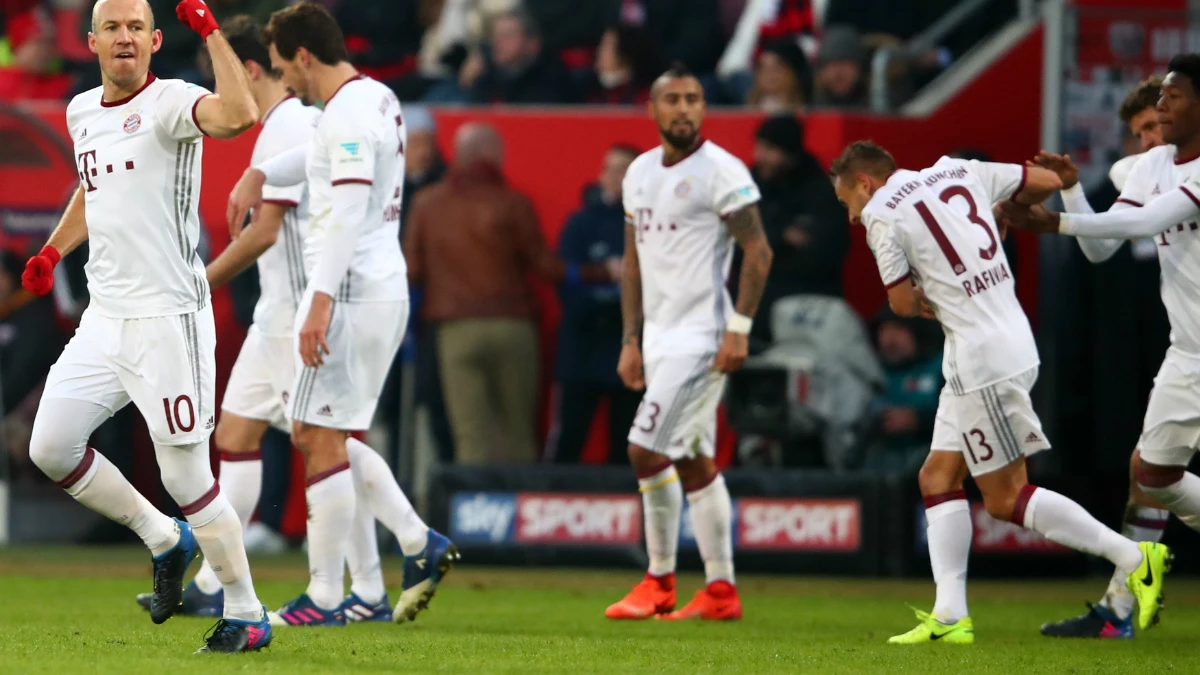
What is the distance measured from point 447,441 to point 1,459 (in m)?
3.20

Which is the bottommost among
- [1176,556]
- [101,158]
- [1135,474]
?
[1176,556]

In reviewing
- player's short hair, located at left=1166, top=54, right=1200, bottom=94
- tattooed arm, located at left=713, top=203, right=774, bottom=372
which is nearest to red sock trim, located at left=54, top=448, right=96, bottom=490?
tattooed arm, located at left=713, top=203, right=774, bottom=372

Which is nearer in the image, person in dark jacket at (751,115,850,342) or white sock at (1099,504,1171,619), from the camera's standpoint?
white sock at (1099,504,1171,619)

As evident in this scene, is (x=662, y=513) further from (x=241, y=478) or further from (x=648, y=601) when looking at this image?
(x=241, y=478)

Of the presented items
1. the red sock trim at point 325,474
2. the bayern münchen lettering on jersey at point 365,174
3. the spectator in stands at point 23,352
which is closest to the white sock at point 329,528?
the red sock trim at point 325,474

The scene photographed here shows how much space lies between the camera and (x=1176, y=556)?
12.2 metres

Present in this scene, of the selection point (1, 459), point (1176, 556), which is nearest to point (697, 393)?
point (1176, 556)

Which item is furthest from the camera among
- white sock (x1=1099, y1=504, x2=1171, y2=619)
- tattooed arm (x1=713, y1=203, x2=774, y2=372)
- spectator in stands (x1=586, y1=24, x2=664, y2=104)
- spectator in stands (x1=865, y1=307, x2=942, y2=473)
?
spectator in stands (x1=586, y1=24, x2=664, y2=104)

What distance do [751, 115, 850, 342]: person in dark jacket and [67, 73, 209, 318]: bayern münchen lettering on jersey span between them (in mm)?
6263

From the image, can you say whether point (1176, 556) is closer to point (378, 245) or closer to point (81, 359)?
point (378, 245)

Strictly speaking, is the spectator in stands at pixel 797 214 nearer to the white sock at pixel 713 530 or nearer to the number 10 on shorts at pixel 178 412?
the white sock at pixel 713 530

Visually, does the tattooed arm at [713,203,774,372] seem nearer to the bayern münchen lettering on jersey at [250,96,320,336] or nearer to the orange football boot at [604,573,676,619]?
the orange football boot at [604,573,676,619]

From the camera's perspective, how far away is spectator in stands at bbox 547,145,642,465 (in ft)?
43.3

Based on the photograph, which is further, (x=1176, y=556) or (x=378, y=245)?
(x=1176, y=556)
